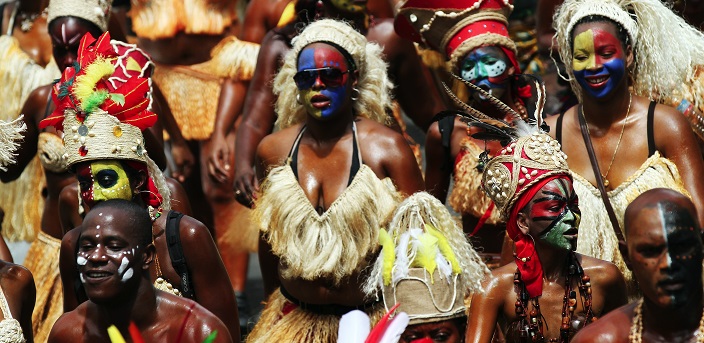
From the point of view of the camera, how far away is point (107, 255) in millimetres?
4941

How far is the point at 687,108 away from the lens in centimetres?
689

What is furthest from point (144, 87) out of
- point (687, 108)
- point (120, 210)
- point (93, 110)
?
point (687, 108)

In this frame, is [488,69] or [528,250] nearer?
[528,250]

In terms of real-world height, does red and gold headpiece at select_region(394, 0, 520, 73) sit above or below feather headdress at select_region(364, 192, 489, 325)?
above

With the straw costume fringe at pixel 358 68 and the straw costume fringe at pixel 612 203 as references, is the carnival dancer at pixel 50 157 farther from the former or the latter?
the straw costume fringe at pixel 612 203

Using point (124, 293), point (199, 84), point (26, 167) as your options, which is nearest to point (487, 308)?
point (124, 293)

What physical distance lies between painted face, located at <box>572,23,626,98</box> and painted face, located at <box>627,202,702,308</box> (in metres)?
2.22

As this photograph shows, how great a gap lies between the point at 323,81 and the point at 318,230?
28.1 inches

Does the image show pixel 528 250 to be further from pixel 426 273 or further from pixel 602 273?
pixel 426 273

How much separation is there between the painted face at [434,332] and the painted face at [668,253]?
133 centimetres

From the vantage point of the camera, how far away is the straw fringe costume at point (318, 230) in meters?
6.54

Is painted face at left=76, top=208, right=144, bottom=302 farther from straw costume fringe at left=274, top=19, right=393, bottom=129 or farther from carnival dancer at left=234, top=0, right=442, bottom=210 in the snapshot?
carnival dancer at left=234, top=0, right=442, bottom=210

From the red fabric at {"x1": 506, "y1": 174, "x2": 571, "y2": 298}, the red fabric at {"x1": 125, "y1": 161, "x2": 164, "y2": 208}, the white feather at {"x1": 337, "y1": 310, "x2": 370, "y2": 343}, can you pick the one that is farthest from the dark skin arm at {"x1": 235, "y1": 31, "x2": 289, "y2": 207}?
the white feather at {"x1": 337, "y1": 310, "x2": 370, "y2": 343}

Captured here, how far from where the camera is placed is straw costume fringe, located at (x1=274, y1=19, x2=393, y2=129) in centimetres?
691
